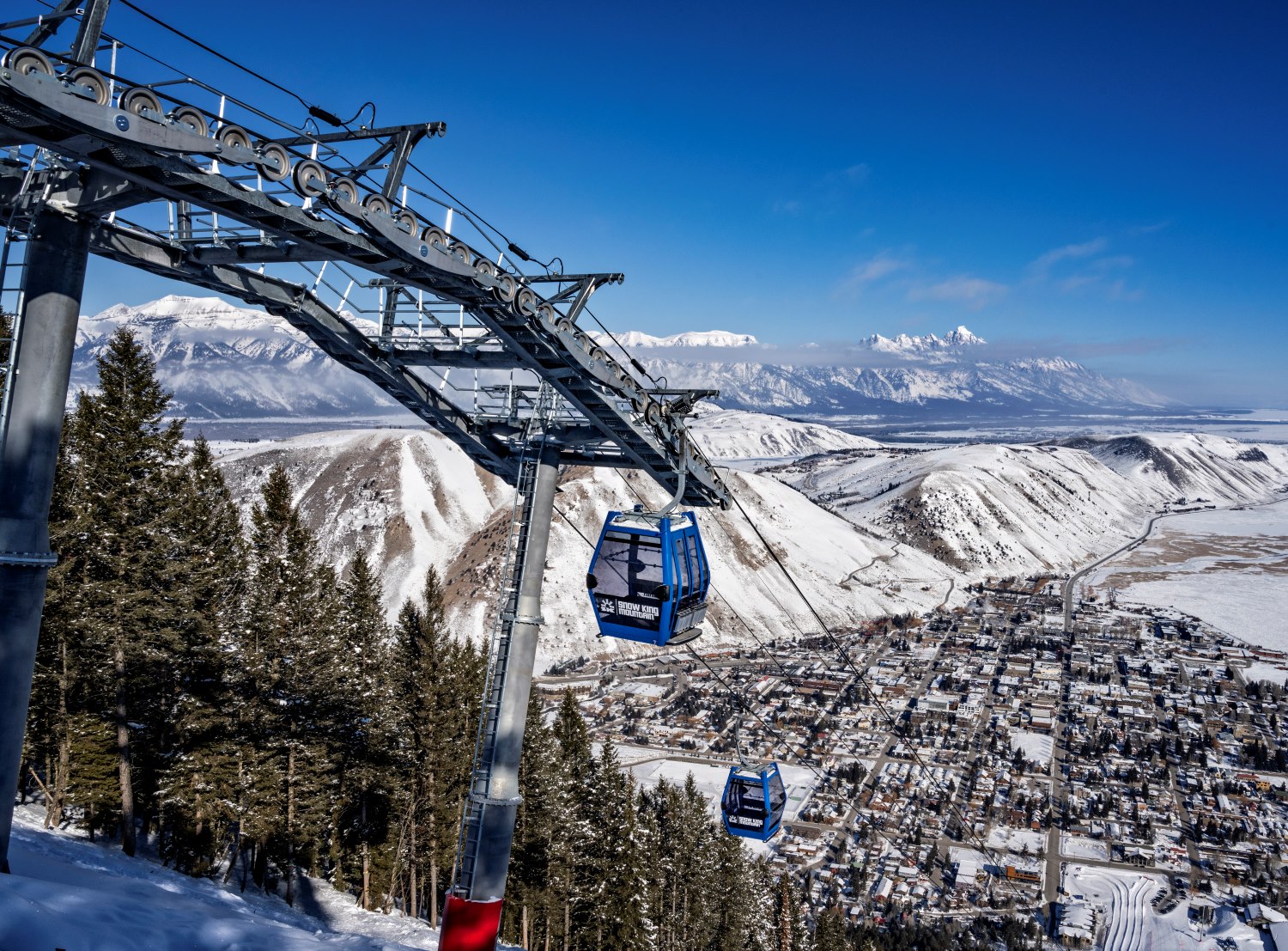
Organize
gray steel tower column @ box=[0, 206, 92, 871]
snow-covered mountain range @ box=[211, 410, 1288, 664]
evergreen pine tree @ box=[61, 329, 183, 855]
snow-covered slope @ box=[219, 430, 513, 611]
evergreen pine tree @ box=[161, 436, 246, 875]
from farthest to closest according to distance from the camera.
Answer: snow-covered slope @ box=[219, 430, 513, 611], snow-covered mountain range @ box=[211, 410, 1288, 664], evergreen pine tree @ box=[161, 436, 246, 875], evergreen pine tree @ box=[61, 329, 183, 855], gray steel tower column @ box=[0, 206, 92, 871]

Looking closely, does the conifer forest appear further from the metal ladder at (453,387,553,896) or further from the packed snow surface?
the packed snow surface

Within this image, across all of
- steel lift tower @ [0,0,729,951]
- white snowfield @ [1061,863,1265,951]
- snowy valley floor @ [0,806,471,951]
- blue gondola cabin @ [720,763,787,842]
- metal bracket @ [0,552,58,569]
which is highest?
steel lift tower @ [0,0,729,951]

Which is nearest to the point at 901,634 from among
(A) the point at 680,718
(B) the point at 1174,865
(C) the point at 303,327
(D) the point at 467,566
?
(A) the point at 680,718

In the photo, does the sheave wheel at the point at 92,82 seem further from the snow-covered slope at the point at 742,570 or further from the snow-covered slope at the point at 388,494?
the snow-covered slope at the point at 388,494

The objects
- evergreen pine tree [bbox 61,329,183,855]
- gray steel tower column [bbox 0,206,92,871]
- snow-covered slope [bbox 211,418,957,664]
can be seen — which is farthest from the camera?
snow-covered slope [bbox 211,418,957,664]

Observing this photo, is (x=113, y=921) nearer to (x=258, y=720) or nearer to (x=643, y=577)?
(x=643, y=577)

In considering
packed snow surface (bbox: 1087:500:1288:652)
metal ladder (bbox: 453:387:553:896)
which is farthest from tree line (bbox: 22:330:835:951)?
packed snow surface (bbox: 1087:500:1288:652)

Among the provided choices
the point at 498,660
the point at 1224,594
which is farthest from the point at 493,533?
the point at 1224,594
